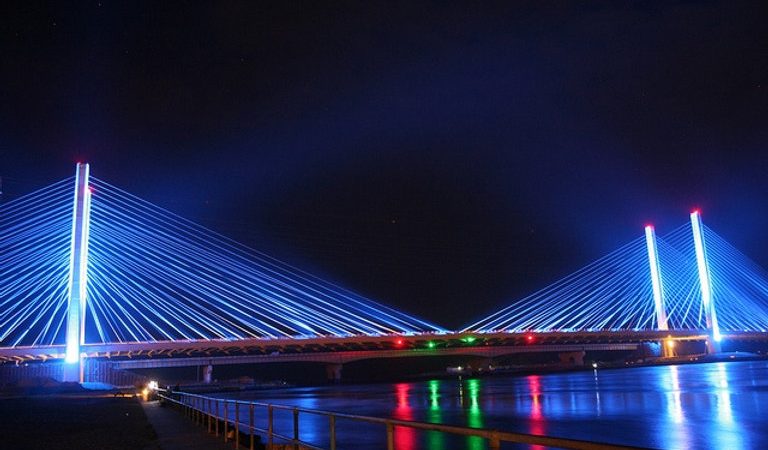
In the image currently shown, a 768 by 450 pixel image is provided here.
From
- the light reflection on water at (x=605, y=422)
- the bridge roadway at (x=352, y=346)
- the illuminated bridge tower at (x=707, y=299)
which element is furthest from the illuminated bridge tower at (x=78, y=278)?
the illuminated bridge tower at (x=707, y=299)

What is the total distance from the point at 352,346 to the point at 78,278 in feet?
119

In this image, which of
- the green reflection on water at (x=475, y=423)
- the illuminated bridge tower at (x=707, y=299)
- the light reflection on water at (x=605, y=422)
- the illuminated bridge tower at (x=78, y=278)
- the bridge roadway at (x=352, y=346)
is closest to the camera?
the green reflection on water at (x=475, y=423)

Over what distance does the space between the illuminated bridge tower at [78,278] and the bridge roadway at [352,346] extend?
7237 millimetres

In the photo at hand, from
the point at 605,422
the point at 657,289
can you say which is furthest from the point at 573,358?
the point at 605,422

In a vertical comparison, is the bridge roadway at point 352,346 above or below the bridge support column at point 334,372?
above

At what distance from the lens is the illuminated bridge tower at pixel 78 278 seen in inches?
1776

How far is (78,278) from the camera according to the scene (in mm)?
44875

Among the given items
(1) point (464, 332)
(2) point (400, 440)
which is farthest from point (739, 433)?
(1) point (464, 332)

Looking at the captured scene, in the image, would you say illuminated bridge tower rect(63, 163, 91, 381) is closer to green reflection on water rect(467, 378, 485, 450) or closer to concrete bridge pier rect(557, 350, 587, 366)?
green reflection on water rect(467, 378, 485, 450)

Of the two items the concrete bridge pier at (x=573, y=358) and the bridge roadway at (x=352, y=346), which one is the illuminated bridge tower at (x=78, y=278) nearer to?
the bridge roadway at (x=352, y=346)

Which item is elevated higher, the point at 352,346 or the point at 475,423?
the point at 352,346

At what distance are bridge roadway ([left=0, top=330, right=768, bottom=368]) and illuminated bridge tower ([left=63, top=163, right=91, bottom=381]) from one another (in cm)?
724

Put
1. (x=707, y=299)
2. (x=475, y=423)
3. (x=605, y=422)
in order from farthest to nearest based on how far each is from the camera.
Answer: (x=707, y=299), (x=475, y=423), (x=605, y=422)

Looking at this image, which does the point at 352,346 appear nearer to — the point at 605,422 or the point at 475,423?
the point at 475,423
